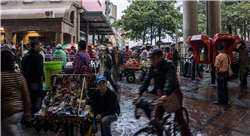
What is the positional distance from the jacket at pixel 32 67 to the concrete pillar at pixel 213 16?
12.6 m

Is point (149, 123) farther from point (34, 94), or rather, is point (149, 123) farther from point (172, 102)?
point (34, 94)

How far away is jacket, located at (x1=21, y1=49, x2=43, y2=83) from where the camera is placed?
3781 millimetres

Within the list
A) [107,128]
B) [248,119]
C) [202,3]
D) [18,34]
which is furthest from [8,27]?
[202,3]

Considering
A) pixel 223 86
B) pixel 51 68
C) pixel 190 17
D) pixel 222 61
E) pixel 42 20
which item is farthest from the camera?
pixel 42 20

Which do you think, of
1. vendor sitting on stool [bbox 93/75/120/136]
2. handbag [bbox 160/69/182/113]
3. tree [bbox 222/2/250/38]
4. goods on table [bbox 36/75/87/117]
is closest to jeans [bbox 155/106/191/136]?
handbag [bbox 160/69/182/113]

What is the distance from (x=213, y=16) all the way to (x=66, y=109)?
1350 centimetres

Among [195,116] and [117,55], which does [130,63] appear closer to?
[117,55]

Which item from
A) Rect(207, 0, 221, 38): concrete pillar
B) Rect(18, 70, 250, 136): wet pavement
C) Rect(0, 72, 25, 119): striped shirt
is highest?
Rect(207, 0, 221, 38): concrete pillar

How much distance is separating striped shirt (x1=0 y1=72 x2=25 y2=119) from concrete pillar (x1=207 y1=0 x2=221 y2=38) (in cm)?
1353

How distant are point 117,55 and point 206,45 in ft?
16.6

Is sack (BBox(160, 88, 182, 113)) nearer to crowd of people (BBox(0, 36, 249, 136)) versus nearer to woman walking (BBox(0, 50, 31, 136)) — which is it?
crowd of people (BBox(0, 36, 249, 136))

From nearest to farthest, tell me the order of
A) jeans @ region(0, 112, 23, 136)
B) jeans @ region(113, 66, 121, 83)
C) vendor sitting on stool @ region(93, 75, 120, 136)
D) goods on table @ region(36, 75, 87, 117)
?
jeans @ region(0, 112, 23, 136), vendor sitting on stool @ region(93, 75, 120, 136), goods on table @ region(36, 75, 87, 117), jeans @ region(113, 66, 121, 83)

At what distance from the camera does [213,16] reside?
13.1 meters

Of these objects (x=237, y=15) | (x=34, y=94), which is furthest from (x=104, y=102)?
(x=237, y=15)
